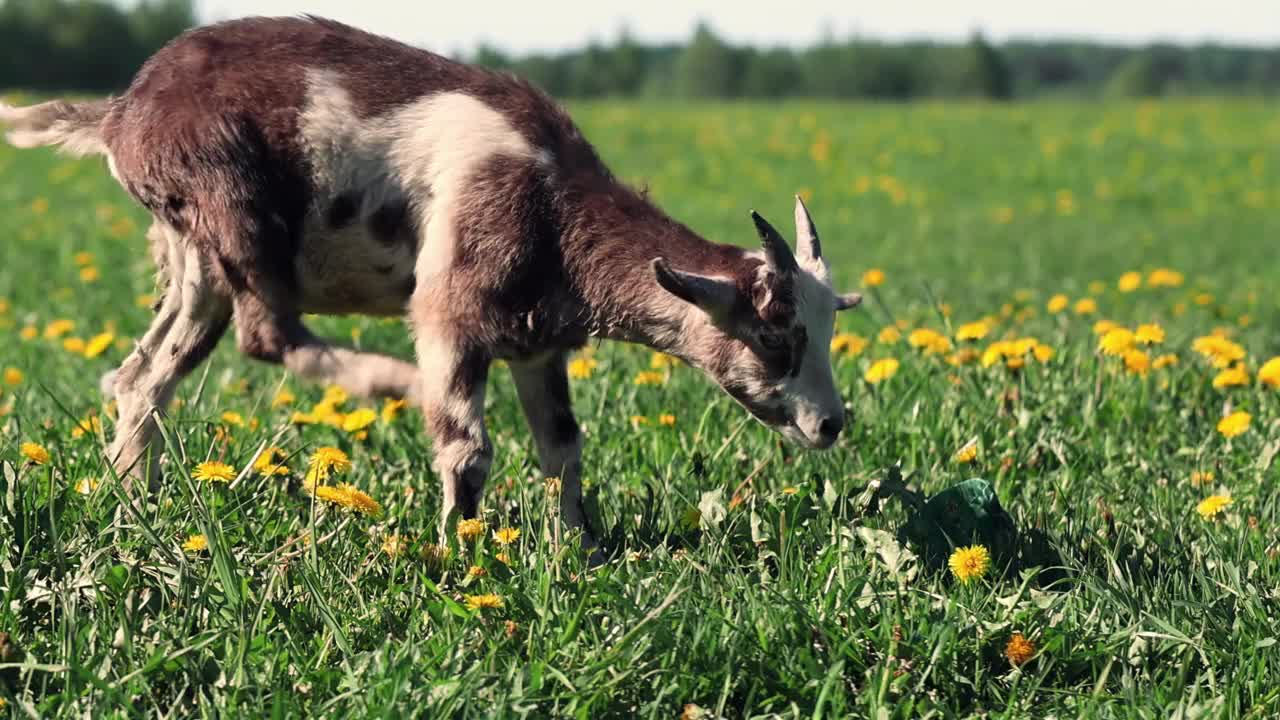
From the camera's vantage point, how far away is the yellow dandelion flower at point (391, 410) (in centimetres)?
448

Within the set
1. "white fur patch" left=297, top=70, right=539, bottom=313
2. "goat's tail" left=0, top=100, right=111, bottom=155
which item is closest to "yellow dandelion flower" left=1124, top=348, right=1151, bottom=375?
"white fur patch" left=297, top=70, right=539, bottom=313

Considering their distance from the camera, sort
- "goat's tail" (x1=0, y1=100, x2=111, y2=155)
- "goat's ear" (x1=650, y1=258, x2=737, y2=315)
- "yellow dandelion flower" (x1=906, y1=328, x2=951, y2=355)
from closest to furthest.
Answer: "goat's ear" (x1=650, y1=258, x2=737, y2=315) → "goat's tail" (x1=0, y1=100, x2=111, y2=155) → "yellow dandelion flower" (x1=906, y1=328, x2=951, y2=355)

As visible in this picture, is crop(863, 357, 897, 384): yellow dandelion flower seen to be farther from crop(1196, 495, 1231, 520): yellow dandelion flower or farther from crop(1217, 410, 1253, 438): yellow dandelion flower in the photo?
crop(1196, 495, 1231, 520): yellow dandelion flower

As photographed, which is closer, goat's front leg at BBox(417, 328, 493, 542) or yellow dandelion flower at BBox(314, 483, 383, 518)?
yellow dandelion flower at BBox(314, 483, 383, 518)

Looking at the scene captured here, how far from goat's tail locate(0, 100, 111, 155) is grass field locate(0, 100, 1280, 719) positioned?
2.53 feet

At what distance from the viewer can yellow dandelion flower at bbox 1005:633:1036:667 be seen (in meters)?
3.04

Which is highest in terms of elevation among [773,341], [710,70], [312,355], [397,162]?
[397,162]

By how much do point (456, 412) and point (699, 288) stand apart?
0.73 m

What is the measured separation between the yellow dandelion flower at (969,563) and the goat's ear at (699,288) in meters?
0.86

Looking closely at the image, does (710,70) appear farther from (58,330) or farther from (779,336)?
(779,336)

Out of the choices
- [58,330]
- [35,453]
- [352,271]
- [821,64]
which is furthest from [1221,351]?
[821,64]

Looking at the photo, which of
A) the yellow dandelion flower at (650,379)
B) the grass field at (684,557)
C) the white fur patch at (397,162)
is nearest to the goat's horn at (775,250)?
the grass field at (684,557)

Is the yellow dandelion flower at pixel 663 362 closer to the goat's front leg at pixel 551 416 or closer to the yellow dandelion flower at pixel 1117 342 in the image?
the goat's front leg at pixel 551 416

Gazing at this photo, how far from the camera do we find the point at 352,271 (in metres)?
3.87
